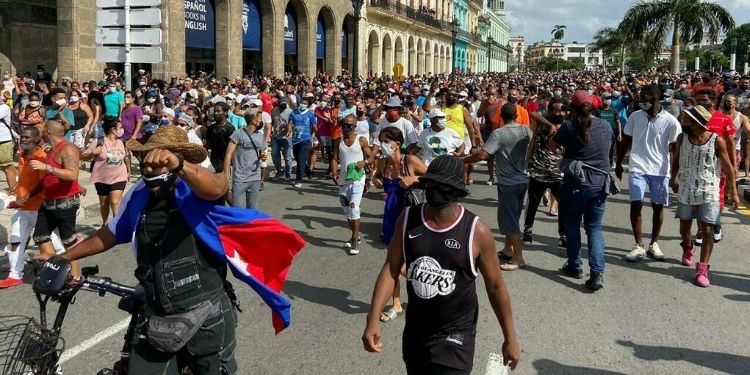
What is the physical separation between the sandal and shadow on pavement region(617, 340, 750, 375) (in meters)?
1.74

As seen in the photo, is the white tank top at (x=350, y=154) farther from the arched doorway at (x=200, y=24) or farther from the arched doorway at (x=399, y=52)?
the arched doorway at (x=399, y=52)

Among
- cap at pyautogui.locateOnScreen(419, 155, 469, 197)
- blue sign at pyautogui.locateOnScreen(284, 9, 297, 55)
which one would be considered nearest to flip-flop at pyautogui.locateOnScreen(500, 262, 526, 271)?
cap at pyautogui.locateOnScreen(419, 155, 469, 197)

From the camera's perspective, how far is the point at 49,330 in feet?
8.88

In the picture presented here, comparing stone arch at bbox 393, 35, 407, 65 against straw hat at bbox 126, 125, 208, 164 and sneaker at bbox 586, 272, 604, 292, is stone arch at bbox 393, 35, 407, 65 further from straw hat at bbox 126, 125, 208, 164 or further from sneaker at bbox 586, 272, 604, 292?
straw hat at bbox 126, 125, 208, 164

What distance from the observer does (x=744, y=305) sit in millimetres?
5578

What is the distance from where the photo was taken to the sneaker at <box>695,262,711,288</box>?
19.9 feet

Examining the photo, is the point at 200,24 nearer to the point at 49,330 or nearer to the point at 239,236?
the point at 239,236

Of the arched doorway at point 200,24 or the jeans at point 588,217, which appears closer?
the jeans at point 588,217

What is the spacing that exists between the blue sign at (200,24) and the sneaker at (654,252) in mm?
19928

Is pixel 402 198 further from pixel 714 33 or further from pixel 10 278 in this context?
pixel 714 33

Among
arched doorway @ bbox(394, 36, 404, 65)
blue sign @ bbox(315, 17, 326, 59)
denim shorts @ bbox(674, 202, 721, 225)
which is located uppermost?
arched doorway @ bbox(394, 36, 404, 65)

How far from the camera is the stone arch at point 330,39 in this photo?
34.5 m

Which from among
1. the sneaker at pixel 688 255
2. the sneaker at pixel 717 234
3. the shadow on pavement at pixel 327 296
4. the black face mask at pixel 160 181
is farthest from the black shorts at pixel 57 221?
the sneaker at pixel 717 234

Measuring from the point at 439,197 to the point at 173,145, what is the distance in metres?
1.18
